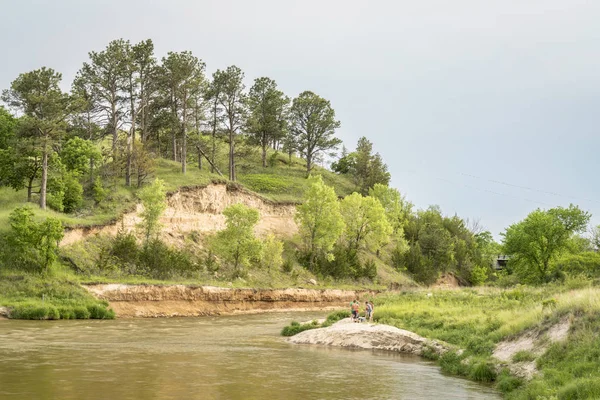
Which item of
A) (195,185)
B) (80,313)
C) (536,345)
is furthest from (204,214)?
(536,345)

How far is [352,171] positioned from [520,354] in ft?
327

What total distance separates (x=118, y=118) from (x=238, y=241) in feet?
89.1

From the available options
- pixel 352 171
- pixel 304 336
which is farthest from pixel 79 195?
pixel 352 171

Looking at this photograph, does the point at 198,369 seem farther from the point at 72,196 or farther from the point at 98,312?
the point at 72,196

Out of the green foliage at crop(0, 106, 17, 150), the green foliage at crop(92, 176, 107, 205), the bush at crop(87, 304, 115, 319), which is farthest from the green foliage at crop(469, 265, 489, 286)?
the green foliage at crop(0, 106, 17, 150)

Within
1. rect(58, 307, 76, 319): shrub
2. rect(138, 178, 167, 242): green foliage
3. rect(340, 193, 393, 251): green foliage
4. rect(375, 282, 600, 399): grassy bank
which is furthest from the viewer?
rect(340, 193, 393, 251): green foliage

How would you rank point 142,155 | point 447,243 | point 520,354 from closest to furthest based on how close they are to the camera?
1. point 520,354
2. point 142,155
3. point 447,243

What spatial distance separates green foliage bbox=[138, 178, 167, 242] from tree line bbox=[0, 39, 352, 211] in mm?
6455

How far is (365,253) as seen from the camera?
96.8 metres

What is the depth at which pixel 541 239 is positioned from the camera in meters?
78.2

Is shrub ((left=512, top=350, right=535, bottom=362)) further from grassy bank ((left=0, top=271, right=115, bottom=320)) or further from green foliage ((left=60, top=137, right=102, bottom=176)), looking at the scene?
green foliage ((left=60, top=137, right=102, bottom=176))

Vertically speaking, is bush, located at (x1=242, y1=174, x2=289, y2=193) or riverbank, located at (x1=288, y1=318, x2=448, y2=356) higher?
bush, located at (x1=242, y1=174, x2=289, y2=193)

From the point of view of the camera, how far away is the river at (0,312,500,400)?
65.9ft

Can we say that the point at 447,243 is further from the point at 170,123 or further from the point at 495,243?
the point at 495,243
